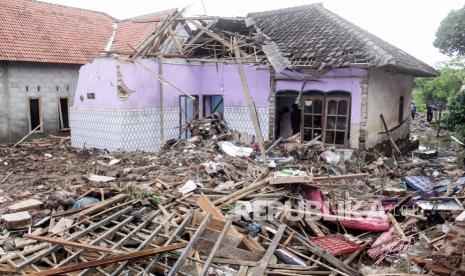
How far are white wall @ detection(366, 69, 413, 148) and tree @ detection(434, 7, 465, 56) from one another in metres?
14.0

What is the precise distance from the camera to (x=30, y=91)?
60.0 ft

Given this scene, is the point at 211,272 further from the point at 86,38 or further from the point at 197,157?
the point at 86,38

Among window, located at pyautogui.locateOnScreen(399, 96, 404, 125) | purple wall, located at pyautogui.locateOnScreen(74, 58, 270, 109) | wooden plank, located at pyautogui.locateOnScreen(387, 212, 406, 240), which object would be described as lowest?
wooden plank, located at pyautogui.locateOnScreen(387, 212, 406, 240)

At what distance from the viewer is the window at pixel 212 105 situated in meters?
16.1

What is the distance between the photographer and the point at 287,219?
7.50 m

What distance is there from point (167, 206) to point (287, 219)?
7.85 ft

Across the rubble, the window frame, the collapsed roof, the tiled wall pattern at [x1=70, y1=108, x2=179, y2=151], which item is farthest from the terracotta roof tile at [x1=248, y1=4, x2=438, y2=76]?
the tiled wall pattern at [x1=70, y1=108, x2=179, y2=151]

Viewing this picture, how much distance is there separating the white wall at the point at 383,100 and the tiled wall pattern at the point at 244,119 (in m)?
3.60

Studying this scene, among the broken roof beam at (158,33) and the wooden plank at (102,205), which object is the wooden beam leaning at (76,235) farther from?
the broken roof beam at (158,33)

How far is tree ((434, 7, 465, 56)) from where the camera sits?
88.1 ft

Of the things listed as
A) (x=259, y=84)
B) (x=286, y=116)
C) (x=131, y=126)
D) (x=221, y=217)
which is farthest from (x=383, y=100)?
(x=221, y=217)

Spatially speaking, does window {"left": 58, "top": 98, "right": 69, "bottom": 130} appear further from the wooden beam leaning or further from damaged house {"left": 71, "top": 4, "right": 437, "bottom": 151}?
the wooden beam leaning

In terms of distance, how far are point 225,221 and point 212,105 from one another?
9981 mm

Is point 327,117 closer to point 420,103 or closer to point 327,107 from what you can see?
point 327,107
